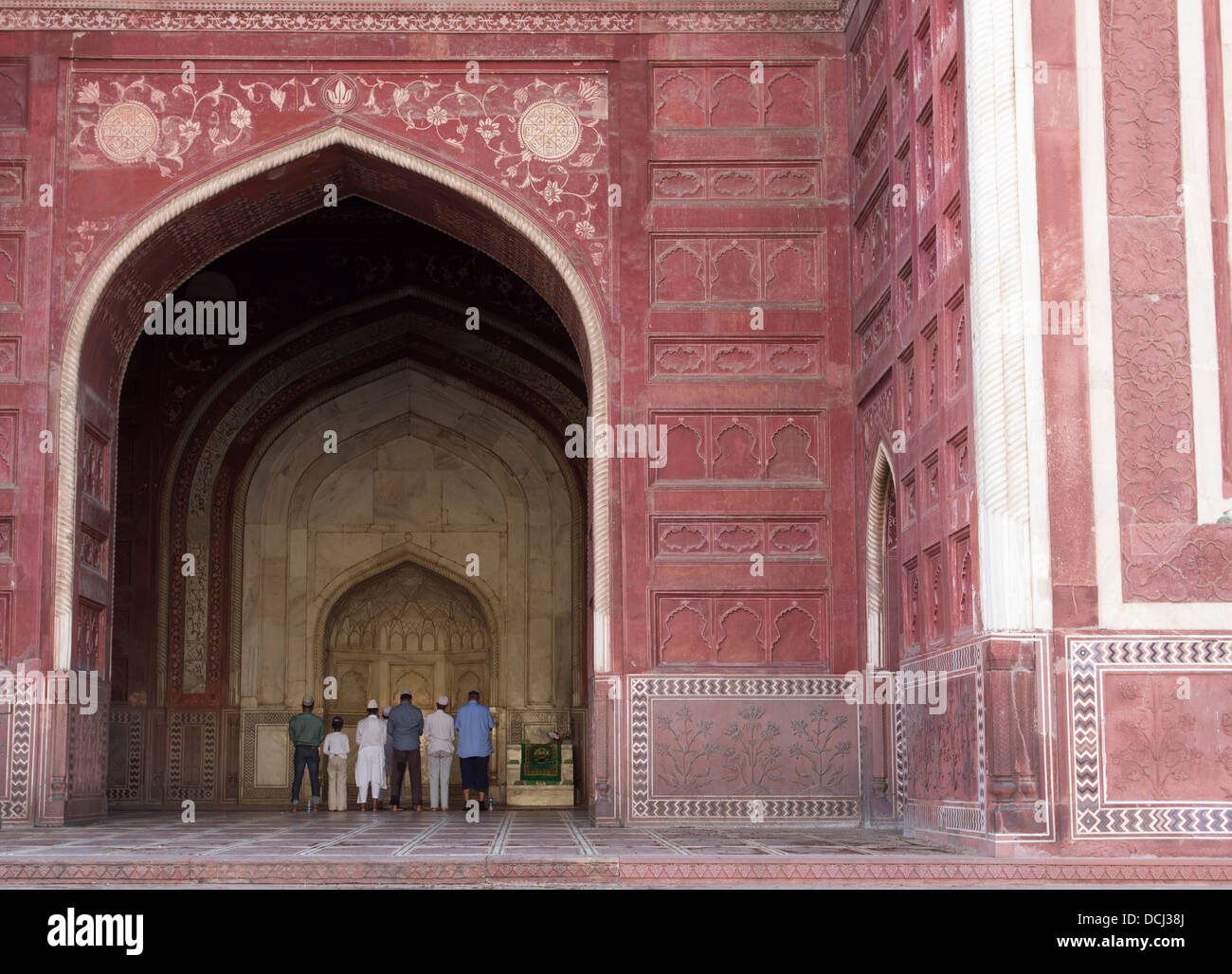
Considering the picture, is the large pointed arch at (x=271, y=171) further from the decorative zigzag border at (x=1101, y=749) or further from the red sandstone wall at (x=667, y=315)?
the decorative zigzag border at (x=1101, y=749)

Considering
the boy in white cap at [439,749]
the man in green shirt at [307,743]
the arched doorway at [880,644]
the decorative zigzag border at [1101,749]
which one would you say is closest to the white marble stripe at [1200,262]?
the decorative zigzag border at [1101,749]

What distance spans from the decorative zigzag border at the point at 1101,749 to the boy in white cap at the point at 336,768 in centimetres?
740

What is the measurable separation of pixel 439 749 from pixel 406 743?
27 cm

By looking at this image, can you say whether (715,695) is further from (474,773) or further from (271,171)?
(271,171)

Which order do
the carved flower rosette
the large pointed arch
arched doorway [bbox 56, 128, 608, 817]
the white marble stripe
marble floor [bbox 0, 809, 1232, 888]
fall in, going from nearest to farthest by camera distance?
marble floor [bbox 0, 809, 1232, 888], the white marble stripe, the large pointed arch, the carved flower rosette, arched doorway [bbox 56, 128, 608, 817]

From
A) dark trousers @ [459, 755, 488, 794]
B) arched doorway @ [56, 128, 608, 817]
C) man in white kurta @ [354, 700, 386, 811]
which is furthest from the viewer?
man in white kurta @ [354, 700, 386, 811]

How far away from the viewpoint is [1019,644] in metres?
6.56

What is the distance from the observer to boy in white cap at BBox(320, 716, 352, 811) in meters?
12.7

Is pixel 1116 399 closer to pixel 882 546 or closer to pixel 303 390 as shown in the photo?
pixel 882 546

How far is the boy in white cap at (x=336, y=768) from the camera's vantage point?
12734mm

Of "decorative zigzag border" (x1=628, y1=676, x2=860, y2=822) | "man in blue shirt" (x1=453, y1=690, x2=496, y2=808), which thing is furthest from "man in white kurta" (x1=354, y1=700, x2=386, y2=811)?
"decorative zigzag border" (x1=628, y1=676, x2=860, y2=822)

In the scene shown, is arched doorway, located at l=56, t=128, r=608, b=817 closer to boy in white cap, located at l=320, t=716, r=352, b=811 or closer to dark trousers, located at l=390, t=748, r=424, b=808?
boy in white cap, located at l=320, t=716, r=352, b=811

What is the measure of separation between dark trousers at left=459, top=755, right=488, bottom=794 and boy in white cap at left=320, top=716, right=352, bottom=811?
1034 millimetres

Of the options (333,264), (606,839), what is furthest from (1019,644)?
(333,264)
